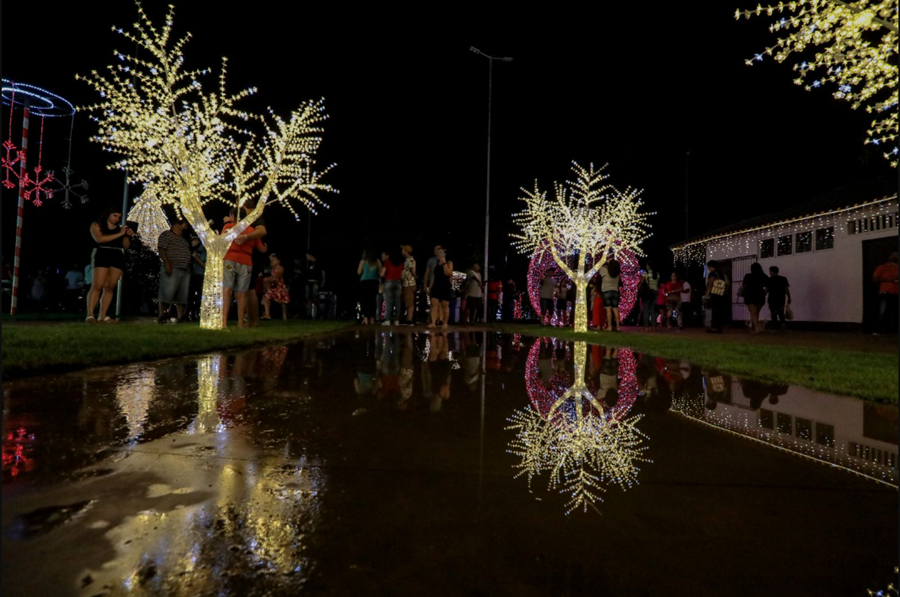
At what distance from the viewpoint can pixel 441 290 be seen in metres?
13.3

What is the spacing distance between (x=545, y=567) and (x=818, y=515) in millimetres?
1184

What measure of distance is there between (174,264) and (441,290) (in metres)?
5.77

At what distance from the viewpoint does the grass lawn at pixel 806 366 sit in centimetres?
487

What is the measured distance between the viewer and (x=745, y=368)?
19.9ft

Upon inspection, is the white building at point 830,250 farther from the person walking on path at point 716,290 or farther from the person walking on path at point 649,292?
the person walking on path at point 649,292

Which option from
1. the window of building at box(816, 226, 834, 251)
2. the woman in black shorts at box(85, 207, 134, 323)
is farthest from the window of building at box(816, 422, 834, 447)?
the window of building at box(816, 226, 834, 251)

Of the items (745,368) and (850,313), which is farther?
(850,313)

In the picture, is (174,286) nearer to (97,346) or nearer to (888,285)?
(97,346)

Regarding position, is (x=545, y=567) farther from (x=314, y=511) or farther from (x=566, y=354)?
(x=566, y=354)

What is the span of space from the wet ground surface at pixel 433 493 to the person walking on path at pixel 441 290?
849cm

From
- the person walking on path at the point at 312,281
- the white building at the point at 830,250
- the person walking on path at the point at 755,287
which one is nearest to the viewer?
the person walking on path at the point at 755,287

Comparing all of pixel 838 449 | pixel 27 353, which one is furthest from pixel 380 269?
pixel 838 449

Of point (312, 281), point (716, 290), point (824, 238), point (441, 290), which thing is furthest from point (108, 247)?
point (824, 238)

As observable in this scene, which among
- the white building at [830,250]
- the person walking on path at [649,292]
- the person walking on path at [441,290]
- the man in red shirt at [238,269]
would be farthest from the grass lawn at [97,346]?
the white building at [830,250]
